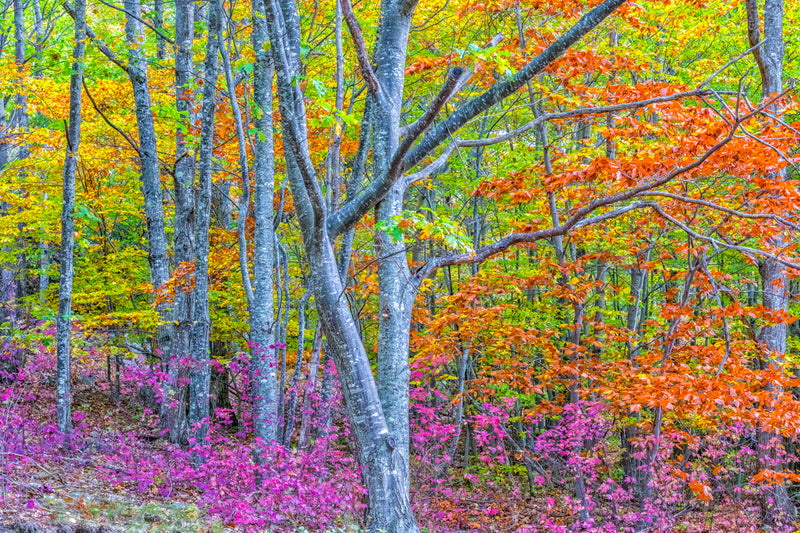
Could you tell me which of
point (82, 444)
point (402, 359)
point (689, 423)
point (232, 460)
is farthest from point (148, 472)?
point (689, 423)

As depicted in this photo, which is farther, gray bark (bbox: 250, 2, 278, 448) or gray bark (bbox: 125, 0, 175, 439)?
gray bark (bbox: 125, 0, 175, 439)

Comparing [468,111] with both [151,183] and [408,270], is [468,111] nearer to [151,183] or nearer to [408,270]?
[408,270]

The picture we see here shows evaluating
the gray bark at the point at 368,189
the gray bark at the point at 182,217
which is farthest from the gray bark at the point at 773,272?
the gray bark at the point at 182,217

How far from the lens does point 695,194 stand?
8.02 metres

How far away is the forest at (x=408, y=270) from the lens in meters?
4.49

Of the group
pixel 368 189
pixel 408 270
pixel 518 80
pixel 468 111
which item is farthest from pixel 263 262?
pixel 518 80

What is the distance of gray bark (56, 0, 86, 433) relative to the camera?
762 centimetres

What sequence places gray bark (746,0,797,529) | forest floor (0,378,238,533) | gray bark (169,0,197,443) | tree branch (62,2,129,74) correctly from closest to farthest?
forest floor (0,378,238,533) < gray bark (746,0,797,529) < tree branch (62,2,129,74) < gray bark (169,0,197,443)

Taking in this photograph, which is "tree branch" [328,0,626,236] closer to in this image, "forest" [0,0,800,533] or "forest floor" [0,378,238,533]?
"forest" [0,0,800,533]

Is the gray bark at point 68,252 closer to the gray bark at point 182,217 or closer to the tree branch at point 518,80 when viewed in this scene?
the gray bark at point 182,217

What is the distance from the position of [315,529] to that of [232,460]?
138cm

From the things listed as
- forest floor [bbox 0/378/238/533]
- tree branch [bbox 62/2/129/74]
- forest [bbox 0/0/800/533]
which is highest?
tree branch [bbox 62/2/129/74]

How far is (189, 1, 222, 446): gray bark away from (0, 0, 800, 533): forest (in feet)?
0.13

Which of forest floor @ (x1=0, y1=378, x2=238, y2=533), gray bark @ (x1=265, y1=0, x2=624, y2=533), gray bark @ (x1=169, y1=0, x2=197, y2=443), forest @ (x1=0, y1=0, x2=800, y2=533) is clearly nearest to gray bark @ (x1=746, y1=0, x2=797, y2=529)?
forest @ (x1=0, y1=0, x2=800, y2=533)
